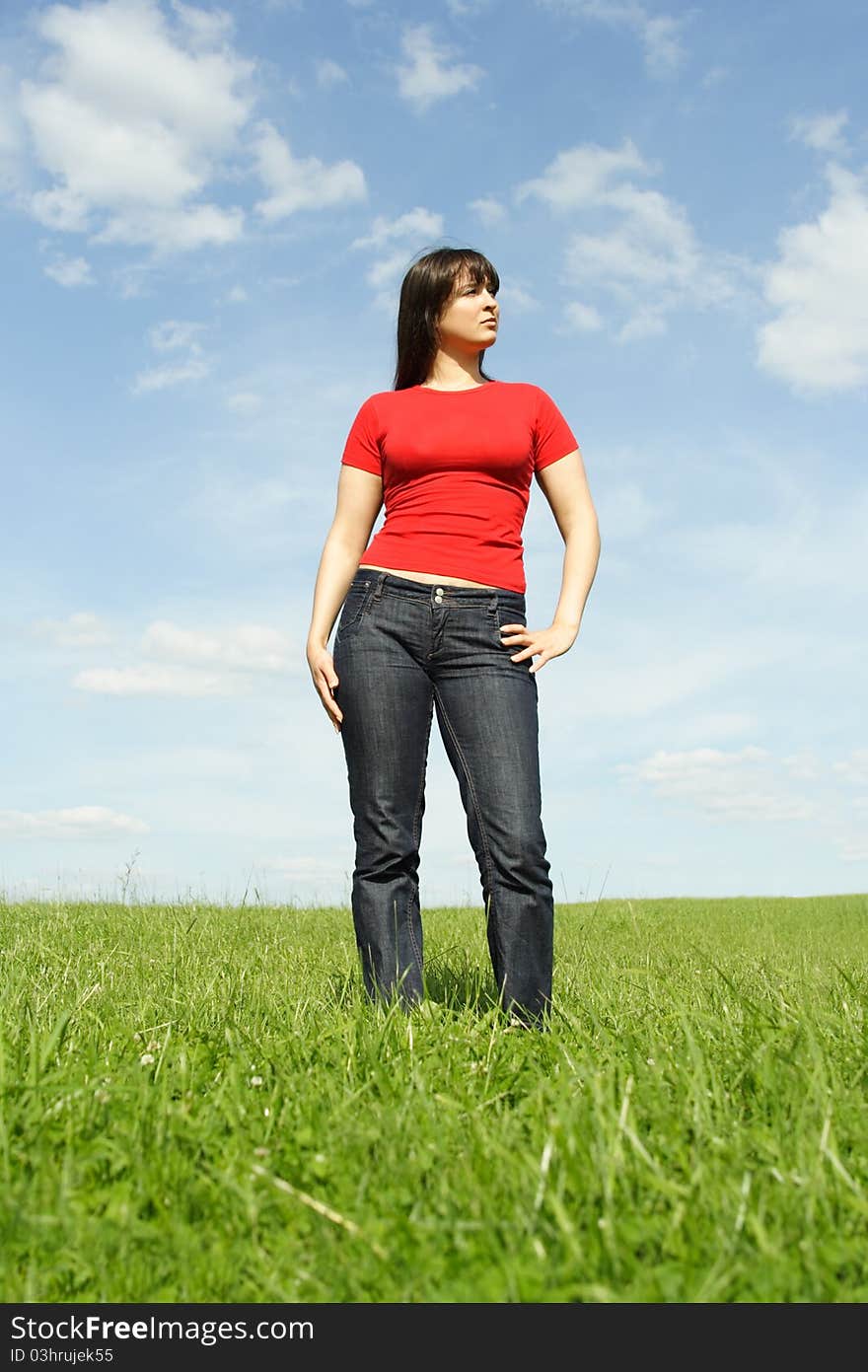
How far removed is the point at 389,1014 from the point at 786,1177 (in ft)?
5.04

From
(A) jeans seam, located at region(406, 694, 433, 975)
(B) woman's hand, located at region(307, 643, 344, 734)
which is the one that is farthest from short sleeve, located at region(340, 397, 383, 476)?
→ (A) jeans seam, located at region(406, 694, 433, 975)

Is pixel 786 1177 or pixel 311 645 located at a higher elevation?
pixel 311 645

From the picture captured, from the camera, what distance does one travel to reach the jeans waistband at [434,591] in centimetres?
412

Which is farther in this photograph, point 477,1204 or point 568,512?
point 568,512

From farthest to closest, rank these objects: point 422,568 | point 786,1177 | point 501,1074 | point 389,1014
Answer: point 422,568, point 389,1014, point 501,1074, point 786,1177

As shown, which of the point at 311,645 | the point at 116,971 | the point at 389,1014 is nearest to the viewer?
the point at 389,1014

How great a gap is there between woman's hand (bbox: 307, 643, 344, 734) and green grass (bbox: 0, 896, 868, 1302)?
Answer: 3.74 feet

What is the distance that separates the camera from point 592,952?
8047 millimetres

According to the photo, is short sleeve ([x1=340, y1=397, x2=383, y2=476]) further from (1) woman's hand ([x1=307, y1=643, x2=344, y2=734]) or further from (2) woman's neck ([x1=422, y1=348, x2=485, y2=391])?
(1) woman's hand ([x1=307, y1=643, x2=344, y2=734])

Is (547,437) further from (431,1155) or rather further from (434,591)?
(431,1155)

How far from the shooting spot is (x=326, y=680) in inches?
171
